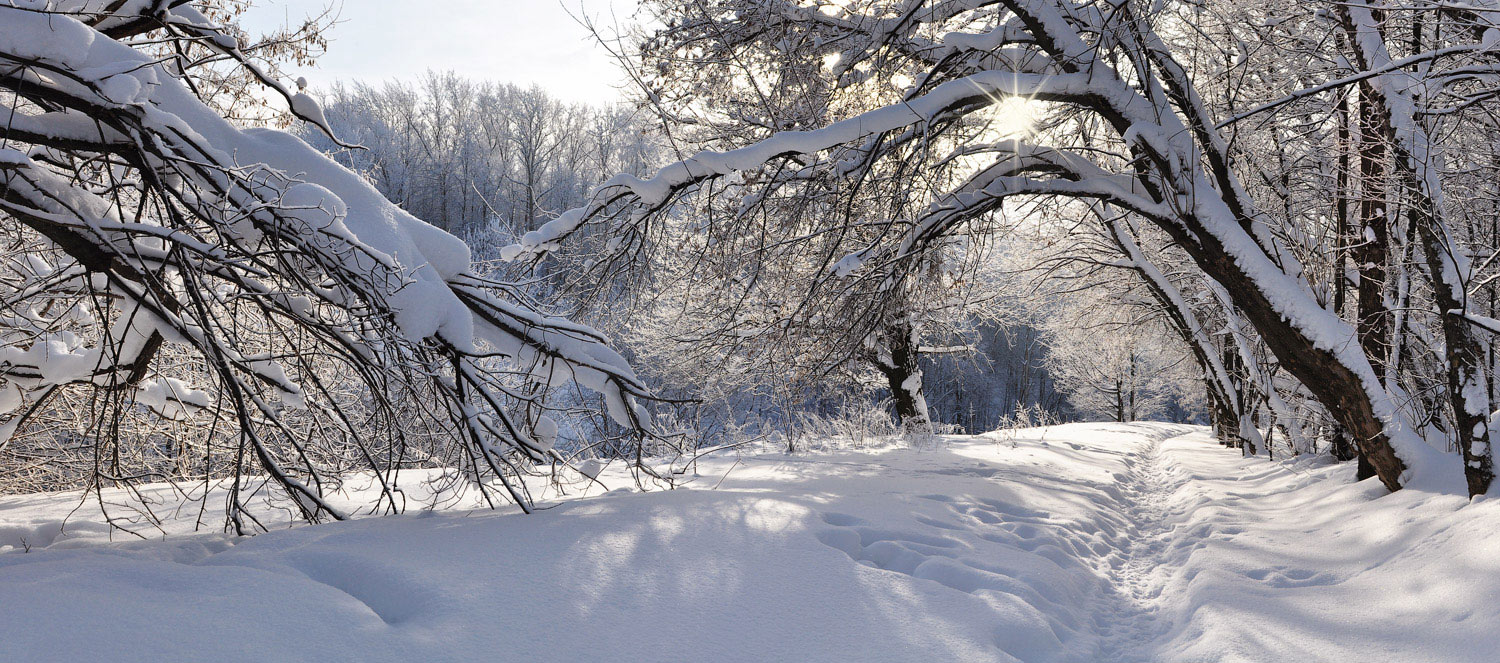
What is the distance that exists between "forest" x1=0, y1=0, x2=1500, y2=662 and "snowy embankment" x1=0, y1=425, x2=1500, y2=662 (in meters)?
0.02

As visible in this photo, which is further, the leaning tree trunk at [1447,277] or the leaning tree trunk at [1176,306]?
the leaning tree trunk at [1176,306]

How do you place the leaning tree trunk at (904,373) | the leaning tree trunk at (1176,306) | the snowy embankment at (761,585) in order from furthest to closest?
1. the leaning tree trunk at (904,373)
2. the leaning tree trunk at (1176,306)
3. the snowy embankment at (761,585)

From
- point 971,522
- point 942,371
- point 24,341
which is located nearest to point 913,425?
point 971,522

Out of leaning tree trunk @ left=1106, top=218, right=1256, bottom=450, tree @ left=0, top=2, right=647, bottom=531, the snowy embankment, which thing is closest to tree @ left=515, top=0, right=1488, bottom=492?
the snowy embankment

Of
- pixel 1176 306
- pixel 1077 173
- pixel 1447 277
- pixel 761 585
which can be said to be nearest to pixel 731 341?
pixel 1077 173

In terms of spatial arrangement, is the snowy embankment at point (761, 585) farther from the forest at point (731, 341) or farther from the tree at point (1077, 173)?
the tree at point (1077, 173)

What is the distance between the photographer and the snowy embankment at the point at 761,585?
234 centimetres

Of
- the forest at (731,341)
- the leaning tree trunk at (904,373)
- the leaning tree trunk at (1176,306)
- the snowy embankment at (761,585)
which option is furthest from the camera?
the leaning tree trunk at (904,373)

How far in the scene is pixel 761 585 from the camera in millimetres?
3105

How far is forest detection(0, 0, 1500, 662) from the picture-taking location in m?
2.79


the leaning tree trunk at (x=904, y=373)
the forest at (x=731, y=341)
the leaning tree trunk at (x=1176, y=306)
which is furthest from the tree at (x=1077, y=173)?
the leaning tree trunk at (x=904, y=373)

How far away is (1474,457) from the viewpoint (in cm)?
452

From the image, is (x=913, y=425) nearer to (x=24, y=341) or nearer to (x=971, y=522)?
(x=971, y=522)

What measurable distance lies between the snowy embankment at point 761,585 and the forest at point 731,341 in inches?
0.9
